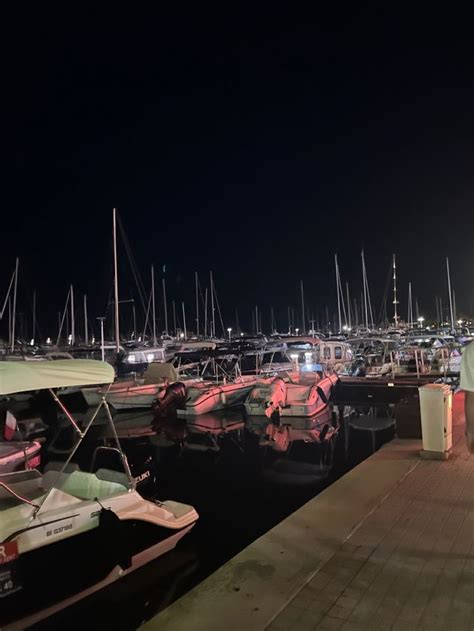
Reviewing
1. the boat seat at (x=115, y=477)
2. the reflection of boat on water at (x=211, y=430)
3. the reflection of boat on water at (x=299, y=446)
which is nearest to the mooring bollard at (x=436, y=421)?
the reflection of boat on water at (x=299, y=446)

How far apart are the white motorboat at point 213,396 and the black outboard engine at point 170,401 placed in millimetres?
288

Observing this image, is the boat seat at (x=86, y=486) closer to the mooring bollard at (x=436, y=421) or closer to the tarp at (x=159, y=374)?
the mooring bollard at (x=436, y=421)

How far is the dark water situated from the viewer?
264 inches

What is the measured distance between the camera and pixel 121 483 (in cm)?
802

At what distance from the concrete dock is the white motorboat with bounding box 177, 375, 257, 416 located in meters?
15.7

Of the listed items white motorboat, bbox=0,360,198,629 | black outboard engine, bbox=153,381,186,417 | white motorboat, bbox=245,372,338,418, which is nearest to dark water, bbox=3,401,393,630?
white motorboat, bbox=0,360,198,629

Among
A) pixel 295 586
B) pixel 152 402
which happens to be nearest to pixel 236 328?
pixel 152 402

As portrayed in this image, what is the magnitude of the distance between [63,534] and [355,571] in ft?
11.9

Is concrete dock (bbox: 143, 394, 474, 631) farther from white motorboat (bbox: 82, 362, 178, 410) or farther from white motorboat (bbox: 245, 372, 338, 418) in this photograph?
white motorboat (bbox: 82, 362, 178, 410)

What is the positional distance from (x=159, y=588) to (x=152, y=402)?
16867 millimetres

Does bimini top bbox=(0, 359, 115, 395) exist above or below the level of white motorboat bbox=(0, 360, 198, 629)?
above

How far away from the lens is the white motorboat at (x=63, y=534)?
5855 millimetres

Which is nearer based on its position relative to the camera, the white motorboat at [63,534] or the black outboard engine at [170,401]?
the white motorboat at [63,534]

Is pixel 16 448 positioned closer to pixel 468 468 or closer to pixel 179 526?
pixel 179 526
